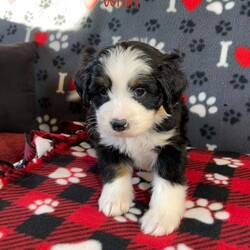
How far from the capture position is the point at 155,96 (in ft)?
5.57

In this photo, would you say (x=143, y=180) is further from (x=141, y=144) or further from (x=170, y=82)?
(x=170, y=82)

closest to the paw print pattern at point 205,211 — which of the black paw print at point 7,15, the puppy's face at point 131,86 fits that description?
the puppy's face at point 131,86

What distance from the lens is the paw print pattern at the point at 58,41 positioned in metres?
2.68

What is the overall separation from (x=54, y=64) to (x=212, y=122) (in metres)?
1.19

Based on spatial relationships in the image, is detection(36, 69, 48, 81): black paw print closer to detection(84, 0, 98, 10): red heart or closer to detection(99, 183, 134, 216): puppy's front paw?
detection(84, 0, 98, 10): red heart

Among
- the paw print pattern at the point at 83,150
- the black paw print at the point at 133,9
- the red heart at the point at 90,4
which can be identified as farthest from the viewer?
the red heart at the point at 90,4

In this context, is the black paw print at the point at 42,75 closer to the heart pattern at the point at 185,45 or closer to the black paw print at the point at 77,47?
the heart pattern at the point at 185,45

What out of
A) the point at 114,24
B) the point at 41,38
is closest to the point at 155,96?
the point at 114,24

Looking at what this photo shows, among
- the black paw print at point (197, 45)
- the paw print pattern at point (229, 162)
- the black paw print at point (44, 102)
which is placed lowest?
the paw print pattern at point (229, 162)

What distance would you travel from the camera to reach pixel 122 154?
1920mm

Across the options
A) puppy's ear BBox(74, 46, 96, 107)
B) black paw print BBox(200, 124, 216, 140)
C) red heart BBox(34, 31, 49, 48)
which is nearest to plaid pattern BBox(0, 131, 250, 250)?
black paw print BBox(200, 124, 216, 140)

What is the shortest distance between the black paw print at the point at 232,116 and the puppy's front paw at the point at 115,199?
0.90 metres

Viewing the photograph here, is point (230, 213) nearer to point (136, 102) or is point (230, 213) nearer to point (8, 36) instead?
point (136, 102)

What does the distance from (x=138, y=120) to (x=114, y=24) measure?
117cm
